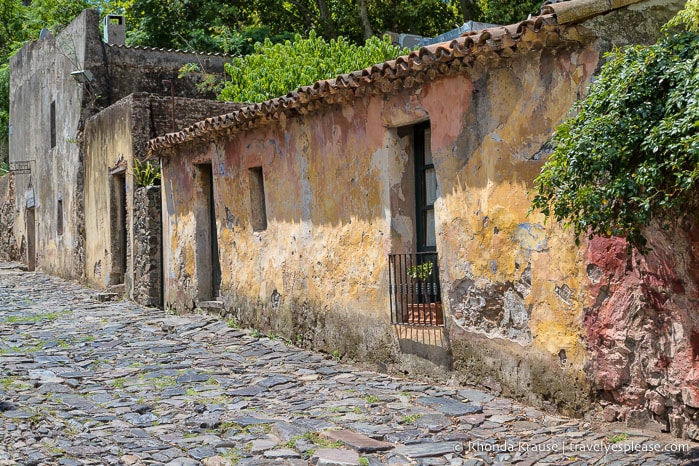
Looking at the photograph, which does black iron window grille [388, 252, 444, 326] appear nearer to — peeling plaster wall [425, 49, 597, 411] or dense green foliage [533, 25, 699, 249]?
peeling plaster wall [425, 49, 597, 411]

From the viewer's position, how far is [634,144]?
17.2ft

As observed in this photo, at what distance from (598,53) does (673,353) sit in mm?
2171

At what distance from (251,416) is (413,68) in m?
3.29

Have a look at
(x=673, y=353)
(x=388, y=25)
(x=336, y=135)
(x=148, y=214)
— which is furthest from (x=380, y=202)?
(x=388, y=25)

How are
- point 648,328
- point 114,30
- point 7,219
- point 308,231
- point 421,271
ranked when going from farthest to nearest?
1. point 7,219
2. point 114,30
3. point 308,231
4. point 421,271
5. point 648,328

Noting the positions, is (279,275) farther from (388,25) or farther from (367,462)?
(388,25)

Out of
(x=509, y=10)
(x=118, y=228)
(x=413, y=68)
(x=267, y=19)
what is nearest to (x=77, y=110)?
(x=118, y=228)

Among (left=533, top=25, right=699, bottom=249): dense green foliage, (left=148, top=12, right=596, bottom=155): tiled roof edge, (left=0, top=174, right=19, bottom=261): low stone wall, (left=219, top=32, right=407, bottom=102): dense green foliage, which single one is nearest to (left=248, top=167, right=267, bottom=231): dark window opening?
(left=148, top=12, right=596, bottom=155): tiled roof edge

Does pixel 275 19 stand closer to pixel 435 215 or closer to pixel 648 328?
pixel 435 215

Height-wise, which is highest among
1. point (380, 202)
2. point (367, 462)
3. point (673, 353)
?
point (380, 202)

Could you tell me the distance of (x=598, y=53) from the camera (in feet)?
20.5

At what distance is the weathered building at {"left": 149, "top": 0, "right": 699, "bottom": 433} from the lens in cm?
643

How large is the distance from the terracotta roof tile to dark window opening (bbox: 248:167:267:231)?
814 millimetres

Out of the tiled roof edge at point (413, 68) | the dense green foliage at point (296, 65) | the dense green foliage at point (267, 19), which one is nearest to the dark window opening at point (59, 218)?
the dense green foliage at point (267, 19)
